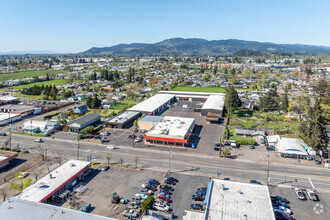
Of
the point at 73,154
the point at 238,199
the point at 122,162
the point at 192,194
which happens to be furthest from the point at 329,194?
the point at 73,154

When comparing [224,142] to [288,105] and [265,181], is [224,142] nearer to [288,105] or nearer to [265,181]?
[265,181]

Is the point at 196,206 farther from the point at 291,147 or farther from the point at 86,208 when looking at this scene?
the point at 291,147

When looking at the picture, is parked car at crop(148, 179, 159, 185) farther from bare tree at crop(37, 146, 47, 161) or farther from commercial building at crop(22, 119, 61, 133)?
commercial building at crop(22, 119, 61, 133)

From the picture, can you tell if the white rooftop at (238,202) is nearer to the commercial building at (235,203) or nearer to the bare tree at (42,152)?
the commercial building at (235,203)

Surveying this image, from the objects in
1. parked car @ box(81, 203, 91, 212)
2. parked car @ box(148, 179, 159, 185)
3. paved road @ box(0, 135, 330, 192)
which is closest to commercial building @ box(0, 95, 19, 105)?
paved road @ box(0, 135, 330, 192)

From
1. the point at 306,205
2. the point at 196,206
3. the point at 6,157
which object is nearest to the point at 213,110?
the point at 306,205
